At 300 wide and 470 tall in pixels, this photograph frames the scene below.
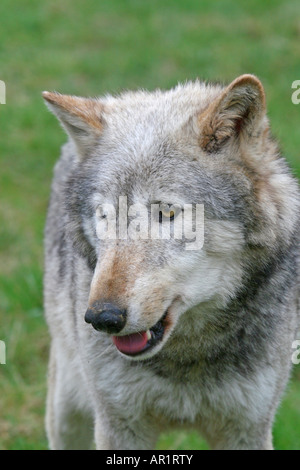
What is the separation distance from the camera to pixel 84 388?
13.9 feet

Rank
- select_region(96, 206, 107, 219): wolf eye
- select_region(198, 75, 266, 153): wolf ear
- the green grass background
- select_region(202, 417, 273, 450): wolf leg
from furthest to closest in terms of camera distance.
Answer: the green grass background
select_region(202, 417, 273, 450): wolf leg
select_region(96, 206, 107, 219): wolf eye
select_region(198, 75, 266, 153): wolf ear

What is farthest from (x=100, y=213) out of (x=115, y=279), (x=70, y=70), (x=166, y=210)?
(x=70, y=70)

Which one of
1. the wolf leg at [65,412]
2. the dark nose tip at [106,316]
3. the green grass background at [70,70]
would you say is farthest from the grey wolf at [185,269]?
the green grass background at [70,70]

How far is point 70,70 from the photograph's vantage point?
386 inches

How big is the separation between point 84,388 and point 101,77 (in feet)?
20.2

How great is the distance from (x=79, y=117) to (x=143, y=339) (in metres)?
1.05

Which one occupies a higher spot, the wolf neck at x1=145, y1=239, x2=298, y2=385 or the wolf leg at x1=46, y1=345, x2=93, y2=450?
the wolf neck at x1=145, y1=239, x2=298, y2=385

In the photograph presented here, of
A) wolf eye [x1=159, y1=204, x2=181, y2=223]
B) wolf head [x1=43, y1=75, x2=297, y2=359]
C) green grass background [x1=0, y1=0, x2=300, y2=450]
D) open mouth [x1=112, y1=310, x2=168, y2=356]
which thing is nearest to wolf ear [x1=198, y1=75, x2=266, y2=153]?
wolf head [x1=43, y1=75, x2=297, y2=359]

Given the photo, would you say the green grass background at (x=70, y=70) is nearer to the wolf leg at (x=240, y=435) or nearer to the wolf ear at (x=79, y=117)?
the wolf leg at (x=240, y=435)

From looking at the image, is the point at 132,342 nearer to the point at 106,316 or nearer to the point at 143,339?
the point at 143,339

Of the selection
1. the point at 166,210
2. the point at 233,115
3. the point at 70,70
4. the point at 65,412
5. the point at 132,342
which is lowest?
the point at 65,412

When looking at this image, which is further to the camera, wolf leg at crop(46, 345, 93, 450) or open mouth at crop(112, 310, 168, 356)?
wolf leg at crop(46, 345, 93, 450)

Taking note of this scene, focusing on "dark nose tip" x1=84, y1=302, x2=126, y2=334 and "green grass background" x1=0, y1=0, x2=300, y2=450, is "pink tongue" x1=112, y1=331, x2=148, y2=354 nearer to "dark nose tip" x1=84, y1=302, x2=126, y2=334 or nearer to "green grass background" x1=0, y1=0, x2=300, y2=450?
"dark nose tip" x1=84, y1=302, x2=126, y2=334

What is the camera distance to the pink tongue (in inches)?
119
